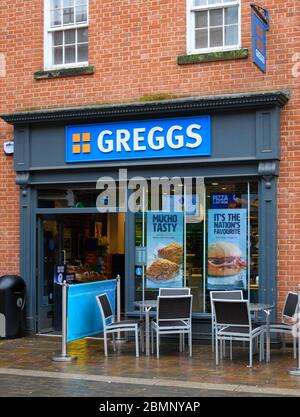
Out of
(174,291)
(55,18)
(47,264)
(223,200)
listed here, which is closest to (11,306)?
(47,264)

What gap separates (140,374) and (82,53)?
637 cm

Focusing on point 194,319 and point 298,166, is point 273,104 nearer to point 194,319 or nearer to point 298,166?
point 298,166

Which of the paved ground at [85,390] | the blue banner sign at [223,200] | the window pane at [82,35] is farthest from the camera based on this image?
the window pane at [82,35]

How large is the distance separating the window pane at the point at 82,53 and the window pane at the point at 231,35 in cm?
272

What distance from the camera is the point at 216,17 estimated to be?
37.4 feet

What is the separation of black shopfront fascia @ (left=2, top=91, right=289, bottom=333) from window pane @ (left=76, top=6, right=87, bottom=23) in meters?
1.91

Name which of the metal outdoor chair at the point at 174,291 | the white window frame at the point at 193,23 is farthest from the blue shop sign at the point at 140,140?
the metal outdoor chair at the point at 174,291

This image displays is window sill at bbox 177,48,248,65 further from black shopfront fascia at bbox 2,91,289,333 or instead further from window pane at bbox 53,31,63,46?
window pane at bbox 53,31,63,46

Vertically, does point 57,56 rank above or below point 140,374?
above

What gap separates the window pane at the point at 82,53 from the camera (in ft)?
40.5

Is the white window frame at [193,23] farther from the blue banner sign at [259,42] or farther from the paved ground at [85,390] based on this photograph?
the paved ground at [85,390]

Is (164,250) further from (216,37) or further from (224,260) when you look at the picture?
(216,37)

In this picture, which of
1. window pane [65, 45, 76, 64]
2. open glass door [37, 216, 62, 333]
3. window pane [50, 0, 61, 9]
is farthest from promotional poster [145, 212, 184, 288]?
window pane [50, 0, 61, 9]

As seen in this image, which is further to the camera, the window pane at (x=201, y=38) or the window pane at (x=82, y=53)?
the window pane at (x=82, y=53)
